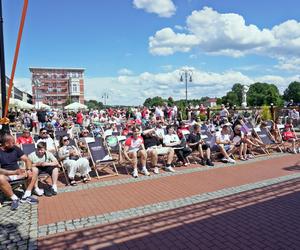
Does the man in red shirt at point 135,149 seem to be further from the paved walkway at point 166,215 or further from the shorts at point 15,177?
the shorts at point 15,177

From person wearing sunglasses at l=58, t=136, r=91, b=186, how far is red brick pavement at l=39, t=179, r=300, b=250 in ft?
8.84

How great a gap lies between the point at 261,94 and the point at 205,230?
322ft

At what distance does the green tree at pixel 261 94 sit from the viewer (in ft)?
302

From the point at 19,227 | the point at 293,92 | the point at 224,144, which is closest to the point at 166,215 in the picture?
the point at 19,227

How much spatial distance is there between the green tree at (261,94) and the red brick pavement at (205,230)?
91.6 meters

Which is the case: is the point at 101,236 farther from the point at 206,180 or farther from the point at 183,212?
the point at 206,180

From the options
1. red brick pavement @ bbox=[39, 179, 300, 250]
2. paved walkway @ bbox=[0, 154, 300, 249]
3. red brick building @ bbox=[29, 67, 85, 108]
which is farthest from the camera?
red brick building @ bbox=[29, 67, 85, 108]

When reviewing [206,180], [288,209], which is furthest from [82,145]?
[288,209]

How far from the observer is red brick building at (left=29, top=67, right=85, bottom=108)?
98.9 metres

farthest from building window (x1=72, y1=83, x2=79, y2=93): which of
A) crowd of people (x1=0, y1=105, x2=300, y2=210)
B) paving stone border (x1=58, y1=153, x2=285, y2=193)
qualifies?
paving stone border (x1=58, y1=153, x2=285, y2=193)

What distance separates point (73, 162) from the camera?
7098 millimetres

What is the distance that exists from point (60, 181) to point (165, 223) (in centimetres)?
370

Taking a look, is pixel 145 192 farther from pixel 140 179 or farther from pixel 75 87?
pixel 75 87

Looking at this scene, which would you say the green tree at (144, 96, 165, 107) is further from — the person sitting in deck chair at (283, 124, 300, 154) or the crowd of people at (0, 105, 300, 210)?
the crowd of people at (0, 105, 300, 210)
